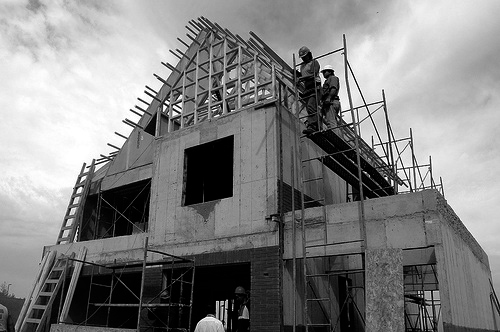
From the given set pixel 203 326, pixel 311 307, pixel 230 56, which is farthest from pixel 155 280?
pixel 230 56

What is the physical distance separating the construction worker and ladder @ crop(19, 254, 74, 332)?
7.97 m

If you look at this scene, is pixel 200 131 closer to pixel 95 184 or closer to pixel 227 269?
pixel 227 269

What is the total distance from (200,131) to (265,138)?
2.23m

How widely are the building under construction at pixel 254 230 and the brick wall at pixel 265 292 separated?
0.10ft

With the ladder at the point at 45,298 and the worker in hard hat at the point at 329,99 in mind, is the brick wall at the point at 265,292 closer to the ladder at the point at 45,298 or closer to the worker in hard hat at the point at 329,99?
the worker in hard hat at the point at 329,99

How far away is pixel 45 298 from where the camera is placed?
531 inches

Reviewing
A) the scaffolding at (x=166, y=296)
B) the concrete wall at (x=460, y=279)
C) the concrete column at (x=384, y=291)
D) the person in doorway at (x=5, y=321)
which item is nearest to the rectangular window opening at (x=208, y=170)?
the scaffolding at (x=166, y=296)

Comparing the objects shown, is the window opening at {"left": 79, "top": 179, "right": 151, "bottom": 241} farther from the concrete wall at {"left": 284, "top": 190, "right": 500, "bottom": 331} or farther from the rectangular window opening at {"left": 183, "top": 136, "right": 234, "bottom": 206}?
the concrete wall at {"left": 284, "top": 190, "right": 500, "bottom": 331}

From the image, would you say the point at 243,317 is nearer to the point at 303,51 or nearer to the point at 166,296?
the point at 166,296

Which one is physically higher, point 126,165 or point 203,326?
point 126,165

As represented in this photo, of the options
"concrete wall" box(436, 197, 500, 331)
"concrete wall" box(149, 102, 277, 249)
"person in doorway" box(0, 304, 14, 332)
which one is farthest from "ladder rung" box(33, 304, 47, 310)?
"concrete wall" box(436, 197, 500, 331)

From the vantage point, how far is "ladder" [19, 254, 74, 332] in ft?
40.2

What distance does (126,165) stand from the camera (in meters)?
15.6

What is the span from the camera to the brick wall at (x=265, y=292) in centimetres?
909
